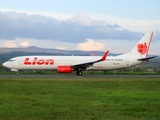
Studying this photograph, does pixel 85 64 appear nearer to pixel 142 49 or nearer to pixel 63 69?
pixel 63 69

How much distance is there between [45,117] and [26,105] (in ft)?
9.41

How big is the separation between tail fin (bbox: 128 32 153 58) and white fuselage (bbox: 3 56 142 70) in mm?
1382

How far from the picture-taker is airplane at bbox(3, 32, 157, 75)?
1986 inches

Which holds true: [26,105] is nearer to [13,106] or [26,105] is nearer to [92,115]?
[13,106]

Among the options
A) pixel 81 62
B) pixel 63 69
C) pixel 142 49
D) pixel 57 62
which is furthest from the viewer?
pixel 142 49

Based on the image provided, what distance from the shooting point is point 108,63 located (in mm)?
53188

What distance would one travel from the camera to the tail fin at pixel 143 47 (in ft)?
180

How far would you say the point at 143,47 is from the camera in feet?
180

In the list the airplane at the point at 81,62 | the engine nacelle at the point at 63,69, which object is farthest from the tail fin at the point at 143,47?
the engine nacelle at the point at 63,69

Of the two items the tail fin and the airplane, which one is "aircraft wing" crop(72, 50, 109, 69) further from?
the tail fin

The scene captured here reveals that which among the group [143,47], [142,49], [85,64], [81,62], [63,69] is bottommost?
[63,69]

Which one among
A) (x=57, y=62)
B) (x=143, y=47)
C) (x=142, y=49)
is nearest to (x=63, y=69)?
(x=57, y=62)

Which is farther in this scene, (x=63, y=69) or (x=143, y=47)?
(x=143, y=47)

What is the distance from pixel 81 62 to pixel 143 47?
10.2m
